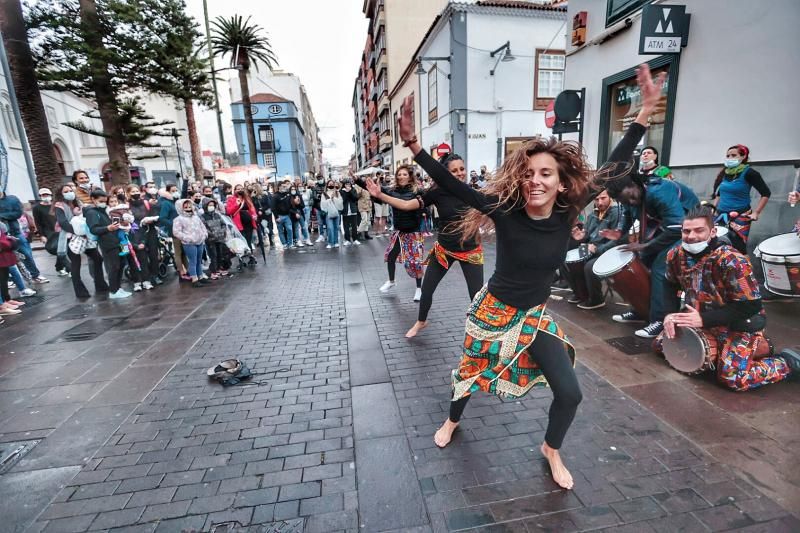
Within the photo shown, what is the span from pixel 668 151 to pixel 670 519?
23.4 ft

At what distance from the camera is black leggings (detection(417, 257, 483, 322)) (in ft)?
14.2

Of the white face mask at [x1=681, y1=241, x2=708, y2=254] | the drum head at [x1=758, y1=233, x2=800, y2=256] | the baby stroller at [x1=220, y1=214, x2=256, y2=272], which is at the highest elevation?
the white face mask at [x1=681, y1=241, x2=708, y2=254]

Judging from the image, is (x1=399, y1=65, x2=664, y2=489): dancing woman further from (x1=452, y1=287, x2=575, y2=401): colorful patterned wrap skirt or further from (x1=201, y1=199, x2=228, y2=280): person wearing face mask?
(x1=201, y1=199, x2=228, y2=280): person wearing face mask

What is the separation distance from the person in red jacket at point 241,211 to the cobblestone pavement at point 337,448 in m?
5.56

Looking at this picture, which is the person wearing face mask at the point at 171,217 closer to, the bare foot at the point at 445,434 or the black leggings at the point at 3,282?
the black leggings at the point at 3,282

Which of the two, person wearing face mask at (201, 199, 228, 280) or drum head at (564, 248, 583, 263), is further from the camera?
person wearing face mask at (201, 199, 228, 280)

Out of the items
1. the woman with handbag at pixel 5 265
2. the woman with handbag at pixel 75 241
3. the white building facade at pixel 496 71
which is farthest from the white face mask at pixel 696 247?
the white building facade at pixel 496 71

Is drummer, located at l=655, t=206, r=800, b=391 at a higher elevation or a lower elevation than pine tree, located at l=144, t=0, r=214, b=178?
lower

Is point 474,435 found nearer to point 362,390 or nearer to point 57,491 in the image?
point 362,390

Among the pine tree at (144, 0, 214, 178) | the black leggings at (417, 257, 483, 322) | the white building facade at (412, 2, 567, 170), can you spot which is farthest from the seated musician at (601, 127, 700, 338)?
the pine tree at (144, 0, 214, 178)

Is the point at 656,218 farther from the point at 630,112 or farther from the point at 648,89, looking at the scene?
the point at 630,112

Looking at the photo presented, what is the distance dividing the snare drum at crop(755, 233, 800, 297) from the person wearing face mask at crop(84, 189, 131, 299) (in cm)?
922

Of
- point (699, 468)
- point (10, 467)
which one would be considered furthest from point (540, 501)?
point (10, 467)

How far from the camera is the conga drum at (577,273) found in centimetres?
546
